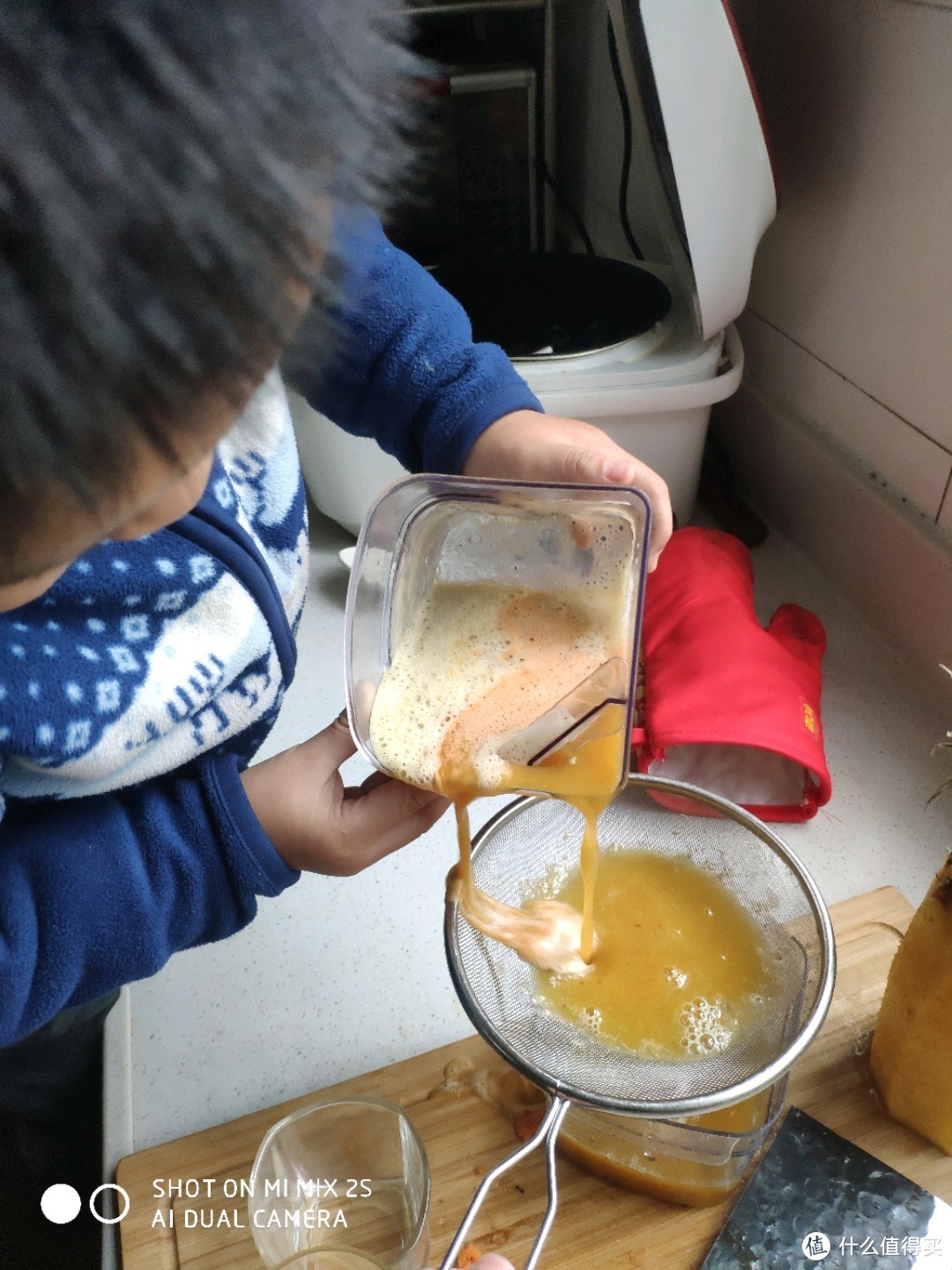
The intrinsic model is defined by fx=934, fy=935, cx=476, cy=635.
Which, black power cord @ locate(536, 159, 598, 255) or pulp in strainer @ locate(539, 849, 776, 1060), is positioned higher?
black power cord @ locate(536, 159, 598, 255)

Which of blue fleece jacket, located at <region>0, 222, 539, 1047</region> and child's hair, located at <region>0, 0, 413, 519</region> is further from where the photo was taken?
blue fleece jacket, located at <region>0, 222, 539, 1047</region>

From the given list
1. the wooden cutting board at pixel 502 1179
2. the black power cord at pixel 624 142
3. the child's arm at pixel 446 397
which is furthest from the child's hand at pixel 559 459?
the black power cord at pixel 624 142

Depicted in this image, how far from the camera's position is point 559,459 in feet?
1.95

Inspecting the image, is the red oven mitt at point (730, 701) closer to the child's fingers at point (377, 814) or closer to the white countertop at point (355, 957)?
the white countertop at point (355, 957)

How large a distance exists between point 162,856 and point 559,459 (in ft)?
1.09

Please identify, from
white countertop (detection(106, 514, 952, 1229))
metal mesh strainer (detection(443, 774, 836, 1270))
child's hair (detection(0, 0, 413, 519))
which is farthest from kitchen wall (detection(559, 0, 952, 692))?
child's hair (detection(0, 0, 413, 519))

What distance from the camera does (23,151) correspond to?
0.46 feet

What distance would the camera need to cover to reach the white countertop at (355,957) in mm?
617

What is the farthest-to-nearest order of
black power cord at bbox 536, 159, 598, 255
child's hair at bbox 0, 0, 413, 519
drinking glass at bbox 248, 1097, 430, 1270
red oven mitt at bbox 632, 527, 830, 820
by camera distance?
black power cord at bbox 536, 159, 598, 255 → red oven mitt at bbox 632, 527, 830, 820 → drinking glass at bbox 248, 1097, 430, 1270 → child's hair at bbox 0, 0, 413, 519

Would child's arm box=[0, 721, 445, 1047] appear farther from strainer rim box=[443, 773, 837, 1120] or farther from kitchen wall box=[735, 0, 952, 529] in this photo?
kitchen wall box=[735, 0, 952, 529]

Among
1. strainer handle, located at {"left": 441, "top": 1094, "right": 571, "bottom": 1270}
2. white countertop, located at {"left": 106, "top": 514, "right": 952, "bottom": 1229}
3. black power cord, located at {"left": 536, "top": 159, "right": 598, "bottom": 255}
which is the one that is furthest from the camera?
black power cord, located at {"left": 536, "top": 159, "right": 598, "bottom": 255}

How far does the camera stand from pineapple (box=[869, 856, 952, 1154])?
1.63ft

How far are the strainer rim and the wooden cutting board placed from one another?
0.07m

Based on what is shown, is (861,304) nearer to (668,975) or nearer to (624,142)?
(624,142)
